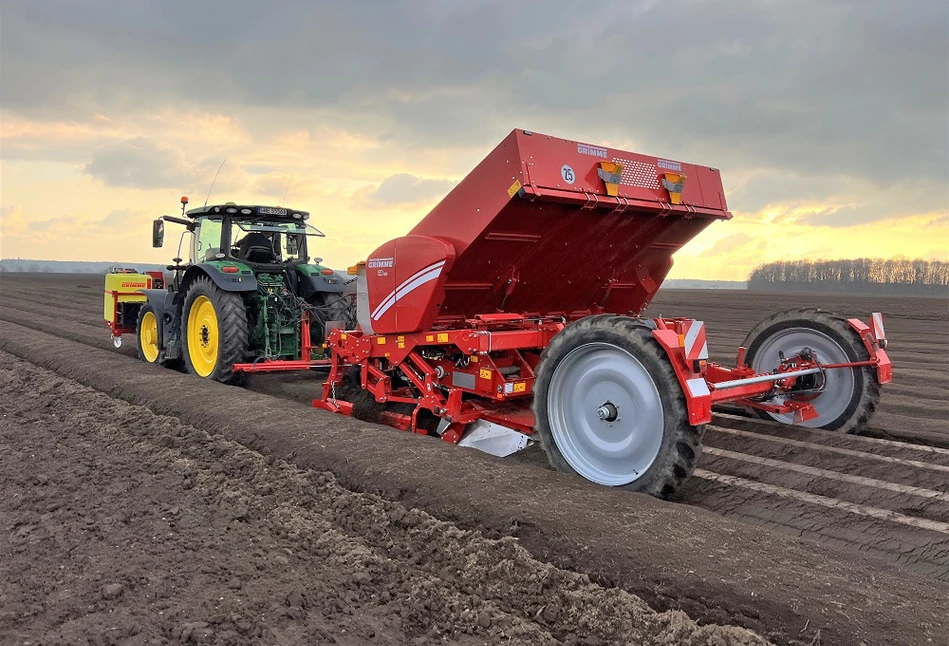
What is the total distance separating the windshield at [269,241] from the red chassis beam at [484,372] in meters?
2.98

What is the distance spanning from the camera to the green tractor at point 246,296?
7.86 meters

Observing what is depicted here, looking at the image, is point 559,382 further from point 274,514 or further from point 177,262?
point 177,262

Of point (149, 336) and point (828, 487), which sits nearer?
point (828, 487)

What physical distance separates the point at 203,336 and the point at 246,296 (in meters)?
0.84

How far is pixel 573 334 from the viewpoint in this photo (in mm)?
4523

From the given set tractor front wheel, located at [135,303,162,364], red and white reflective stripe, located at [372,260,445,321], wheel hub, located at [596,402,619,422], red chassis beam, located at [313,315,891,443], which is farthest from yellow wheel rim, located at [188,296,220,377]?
wheel hub, located at [596,402,619,422]

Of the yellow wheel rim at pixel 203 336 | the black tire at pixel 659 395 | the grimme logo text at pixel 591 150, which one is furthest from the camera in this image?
the yellow wheel rim at pixel 203 336

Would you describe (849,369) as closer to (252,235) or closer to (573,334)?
(573,334)

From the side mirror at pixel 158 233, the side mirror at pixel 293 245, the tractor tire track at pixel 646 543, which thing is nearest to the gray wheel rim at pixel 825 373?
the tractor tire track at pixel 646 543

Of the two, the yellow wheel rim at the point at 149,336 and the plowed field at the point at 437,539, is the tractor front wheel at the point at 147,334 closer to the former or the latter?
the yellow wheel rim at the point at 149,336

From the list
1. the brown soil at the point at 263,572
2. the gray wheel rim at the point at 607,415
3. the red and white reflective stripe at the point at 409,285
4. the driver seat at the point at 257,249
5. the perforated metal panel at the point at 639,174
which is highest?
the perforated metal panel at the point at 639,174

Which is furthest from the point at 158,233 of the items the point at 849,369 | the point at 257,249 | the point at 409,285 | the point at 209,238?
the point at 849,369

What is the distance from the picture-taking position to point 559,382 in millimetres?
4660

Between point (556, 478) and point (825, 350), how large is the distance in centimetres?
300
